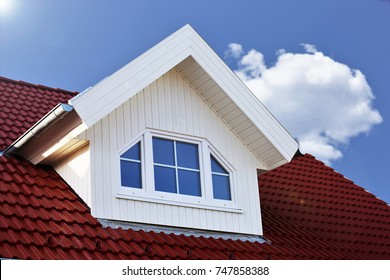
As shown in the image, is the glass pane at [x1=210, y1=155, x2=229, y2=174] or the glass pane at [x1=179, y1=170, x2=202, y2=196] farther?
the glass pane at [x1=210, y1=155, x2=229, y2=174]

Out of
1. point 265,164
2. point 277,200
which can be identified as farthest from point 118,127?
point 277,200

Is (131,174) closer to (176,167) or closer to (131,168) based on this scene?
(131,168)

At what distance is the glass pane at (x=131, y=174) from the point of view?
30.5 feet

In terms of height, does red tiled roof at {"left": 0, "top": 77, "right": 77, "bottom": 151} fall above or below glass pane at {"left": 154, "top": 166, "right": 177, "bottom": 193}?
above

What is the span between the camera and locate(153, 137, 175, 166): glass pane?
969cm

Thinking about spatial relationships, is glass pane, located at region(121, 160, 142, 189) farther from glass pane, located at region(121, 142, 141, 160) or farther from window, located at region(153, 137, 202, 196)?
window, located at region(153, 137, 202, 196)

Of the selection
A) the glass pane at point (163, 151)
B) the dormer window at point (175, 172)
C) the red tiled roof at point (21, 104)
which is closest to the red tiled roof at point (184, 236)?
the red tiled roof at point (21, 104)

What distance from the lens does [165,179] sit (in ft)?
31.5

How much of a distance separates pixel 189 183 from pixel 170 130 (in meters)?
0.81

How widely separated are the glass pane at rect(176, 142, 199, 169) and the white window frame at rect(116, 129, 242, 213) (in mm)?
59

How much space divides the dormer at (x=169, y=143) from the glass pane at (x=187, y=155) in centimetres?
2

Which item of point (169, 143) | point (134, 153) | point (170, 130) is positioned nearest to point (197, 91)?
point (170, 130)

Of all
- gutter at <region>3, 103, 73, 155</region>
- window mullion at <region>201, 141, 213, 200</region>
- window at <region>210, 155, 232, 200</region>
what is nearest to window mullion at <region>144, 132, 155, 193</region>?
window mullion at <region>201, 141, 213, 200</region>
